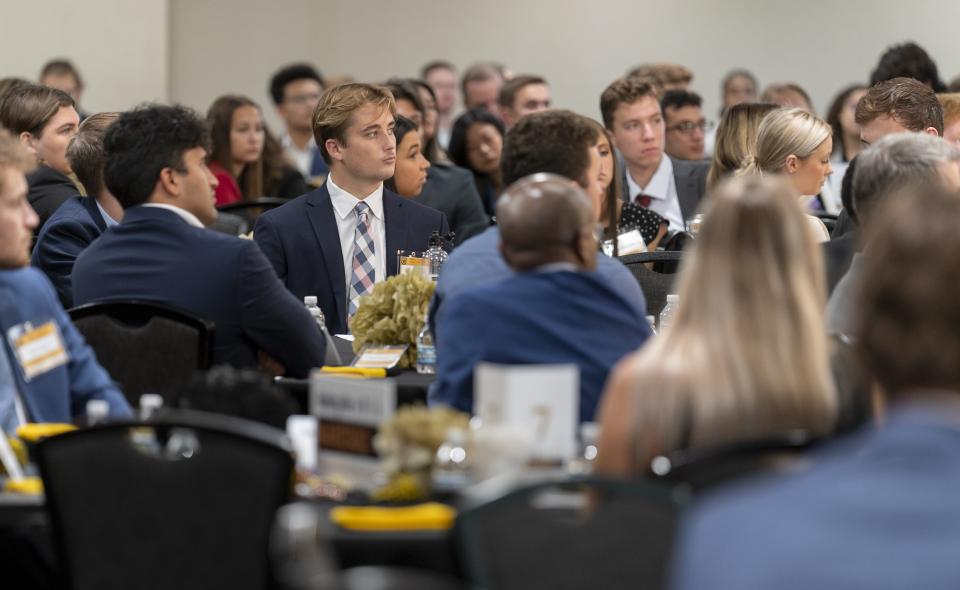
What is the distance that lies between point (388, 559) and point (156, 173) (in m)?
1.88

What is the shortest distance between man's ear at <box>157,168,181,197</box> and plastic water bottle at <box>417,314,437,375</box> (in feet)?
2.54

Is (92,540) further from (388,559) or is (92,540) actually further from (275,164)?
(275,164)

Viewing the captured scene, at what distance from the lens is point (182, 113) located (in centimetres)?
405

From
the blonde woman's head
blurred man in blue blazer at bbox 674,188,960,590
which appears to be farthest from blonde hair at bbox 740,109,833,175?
blurred man in blue blazer at bbox 674,188,960,590

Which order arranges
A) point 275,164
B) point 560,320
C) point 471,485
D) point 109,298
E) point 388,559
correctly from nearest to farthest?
point 388,559
point 471,485
point 560,320
point 109,298
point 275,164

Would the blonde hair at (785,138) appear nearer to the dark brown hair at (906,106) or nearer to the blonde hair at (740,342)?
the dark brown hair at (906,106)

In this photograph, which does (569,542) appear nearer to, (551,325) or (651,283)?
(551,325)

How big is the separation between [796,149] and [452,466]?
3.08 m

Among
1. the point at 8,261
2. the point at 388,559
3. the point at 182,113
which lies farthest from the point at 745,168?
the point at 388,559

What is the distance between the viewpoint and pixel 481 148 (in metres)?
8.00

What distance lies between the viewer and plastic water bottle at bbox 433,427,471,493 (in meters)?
2.56

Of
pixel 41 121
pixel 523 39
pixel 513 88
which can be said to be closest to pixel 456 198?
Answer: pixel 41 121

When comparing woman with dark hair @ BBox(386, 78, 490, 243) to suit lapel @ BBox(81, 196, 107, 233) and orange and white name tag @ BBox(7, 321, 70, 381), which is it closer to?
suit lapel @ BBox(81, 196, 107, 233)

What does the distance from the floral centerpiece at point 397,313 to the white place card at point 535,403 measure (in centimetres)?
161
